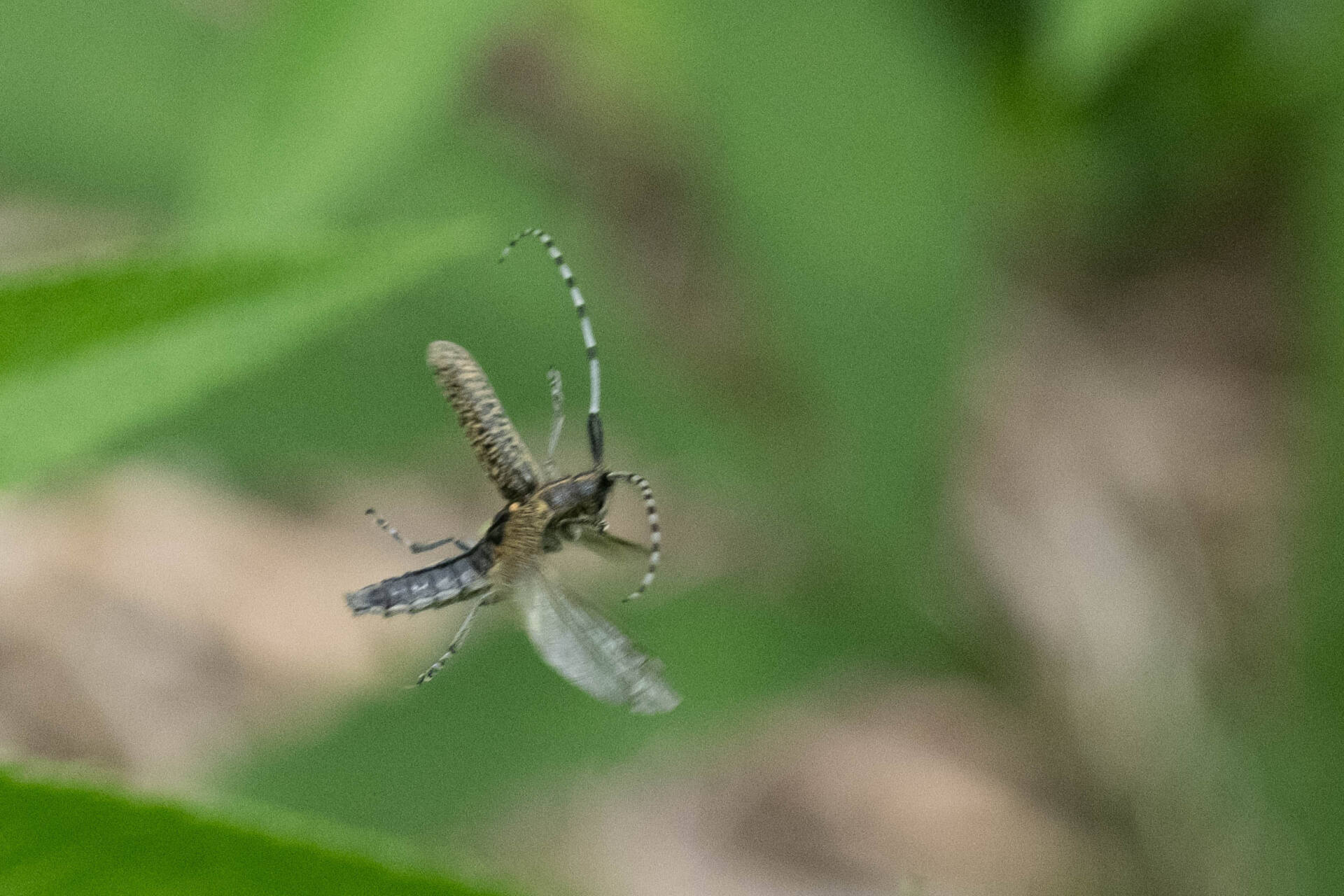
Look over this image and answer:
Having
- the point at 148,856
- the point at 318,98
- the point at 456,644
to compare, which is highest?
the point at 318,98

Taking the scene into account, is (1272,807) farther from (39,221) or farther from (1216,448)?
(39,221)

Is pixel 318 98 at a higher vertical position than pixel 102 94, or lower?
lower

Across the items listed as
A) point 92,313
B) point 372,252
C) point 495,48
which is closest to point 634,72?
point 495,48

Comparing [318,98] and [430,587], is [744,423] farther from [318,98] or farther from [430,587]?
[430,587]

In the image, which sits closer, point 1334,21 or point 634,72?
point 1334,21

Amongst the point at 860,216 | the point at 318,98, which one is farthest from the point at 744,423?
the point at 318,98

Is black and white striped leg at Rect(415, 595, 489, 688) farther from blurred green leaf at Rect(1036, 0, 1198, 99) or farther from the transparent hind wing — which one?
blurred green leaf at Rect(1036, 0, 1198, 99)

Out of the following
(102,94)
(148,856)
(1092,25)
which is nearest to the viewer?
A: (148,856)

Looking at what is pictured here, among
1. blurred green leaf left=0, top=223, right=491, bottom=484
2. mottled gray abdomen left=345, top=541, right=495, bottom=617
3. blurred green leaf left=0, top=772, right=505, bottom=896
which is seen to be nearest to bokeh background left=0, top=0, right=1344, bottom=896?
blurred green leaf left=0, top=223, right=491, bottom=484
